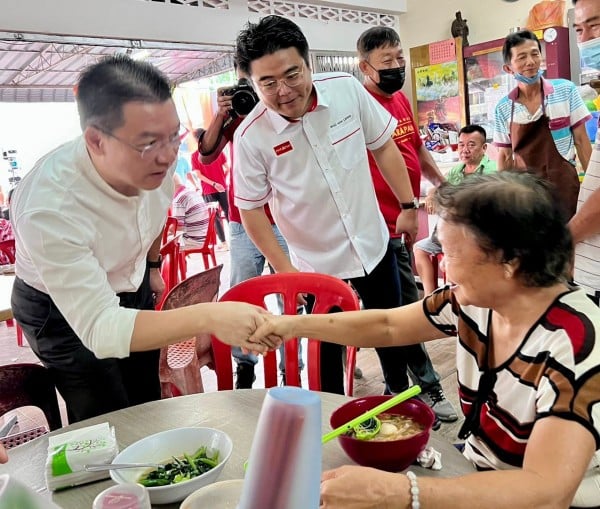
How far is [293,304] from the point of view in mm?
1732

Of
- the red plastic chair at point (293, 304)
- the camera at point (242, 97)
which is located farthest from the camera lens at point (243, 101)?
the red plastic chair at point (293, 304)

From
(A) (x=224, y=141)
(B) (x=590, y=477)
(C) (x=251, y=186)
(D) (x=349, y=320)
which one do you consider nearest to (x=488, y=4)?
(A) (x=224, y=141)

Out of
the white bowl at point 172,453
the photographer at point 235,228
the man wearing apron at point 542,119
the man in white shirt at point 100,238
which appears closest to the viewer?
the white bowl at point 172,453

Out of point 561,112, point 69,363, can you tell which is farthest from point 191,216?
point 69,363

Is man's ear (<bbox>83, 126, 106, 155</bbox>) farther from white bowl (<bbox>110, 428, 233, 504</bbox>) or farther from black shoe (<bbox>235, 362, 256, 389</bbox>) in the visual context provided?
black shoe (<bbox>235, 362, 256, 389</bbox>)

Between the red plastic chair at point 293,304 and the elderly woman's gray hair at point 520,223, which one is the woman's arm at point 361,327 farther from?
the elderly woman's gray hair at point 520,223

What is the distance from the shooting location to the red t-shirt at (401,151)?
8.94 ft

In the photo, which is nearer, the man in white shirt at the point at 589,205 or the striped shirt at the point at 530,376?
the striped shirt at the point at 530,376

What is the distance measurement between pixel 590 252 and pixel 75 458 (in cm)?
157

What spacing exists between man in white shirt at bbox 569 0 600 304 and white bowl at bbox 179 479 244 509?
1.27m

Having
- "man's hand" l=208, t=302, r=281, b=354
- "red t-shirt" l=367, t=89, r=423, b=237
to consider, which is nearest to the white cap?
"man's hand" l=208, t=302, r=281, b=354

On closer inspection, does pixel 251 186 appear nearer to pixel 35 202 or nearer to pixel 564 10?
pixel 35 202

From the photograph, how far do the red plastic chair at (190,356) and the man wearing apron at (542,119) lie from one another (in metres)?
1.74

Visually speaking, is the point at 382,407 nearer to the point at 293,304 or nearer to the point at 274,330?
the point at 274,330
